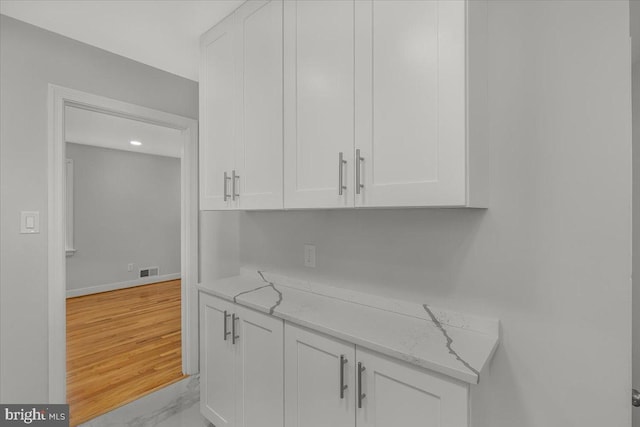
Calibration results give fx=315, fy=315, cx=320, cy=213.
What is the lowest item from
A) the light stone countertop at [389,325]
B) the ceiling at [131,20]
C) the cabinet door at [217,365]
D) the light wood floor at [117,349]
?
the light wood floor at [117,349]

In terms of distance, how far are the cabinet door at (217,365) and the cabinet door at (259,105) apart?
0.61 metres

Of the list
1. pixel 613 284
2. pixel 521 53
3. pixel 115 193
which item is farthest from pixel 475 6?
pixel 115 193

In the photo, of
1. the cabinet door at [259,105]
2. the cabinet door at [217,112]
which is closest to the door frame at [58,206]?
the cabinet door at [217,112]

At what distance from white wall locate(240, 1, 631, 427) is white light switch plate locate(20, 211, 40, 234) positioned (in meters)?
2.13

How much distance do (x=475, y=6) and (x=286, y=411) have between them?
1683mm

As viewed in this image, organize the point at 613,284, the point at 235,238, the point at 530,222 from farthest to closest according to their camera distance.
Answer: the point at 235,238, the point at 530,222, the point at 613,284

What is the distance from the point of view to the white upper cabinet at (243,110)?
4.81ft

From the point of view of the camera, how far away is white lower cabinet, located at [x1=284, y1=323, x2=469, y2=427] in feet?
3.10

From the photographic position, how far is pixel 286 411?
1362 mm

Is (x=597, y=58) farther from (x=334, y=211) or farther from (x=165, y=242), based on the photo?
(x=165, y=242)

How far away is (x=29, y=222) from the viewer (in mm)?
1771

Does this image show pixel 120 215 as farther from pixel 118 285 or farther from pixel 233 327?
pixel 233 327

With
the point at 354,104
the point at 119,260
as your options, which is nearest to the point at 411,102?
the point at 354,104

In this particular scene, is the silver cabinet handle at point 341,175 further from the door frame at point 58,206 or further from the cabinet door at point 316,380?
the door frame at point 58,206
